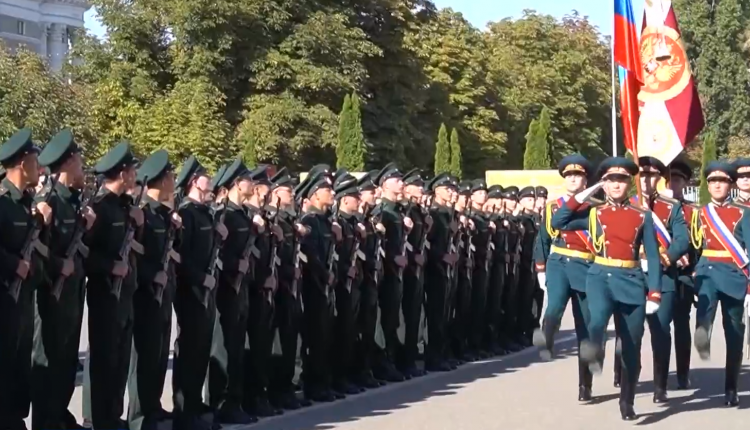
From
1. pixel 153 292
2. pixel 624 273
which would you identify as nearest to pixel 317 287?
pixel 153 292

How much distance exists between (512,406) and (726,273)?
212 centimetres

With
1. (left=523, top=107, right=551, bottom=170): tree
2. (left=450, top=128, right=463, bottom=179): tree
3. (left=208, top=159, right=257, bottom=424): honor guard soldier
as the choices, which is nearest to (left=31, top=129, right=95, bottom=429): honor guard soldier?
(left=208, top=159, right=257, bottom=424): honor guard soldier

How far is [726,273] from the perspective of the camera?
1181 cm

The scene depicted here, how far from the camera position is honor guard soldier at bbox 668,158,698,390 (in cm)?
1246

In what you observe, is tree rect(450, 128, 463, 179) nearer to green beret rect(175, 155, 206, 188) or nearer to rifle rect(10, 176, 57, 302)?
green beret rect(175, 155, 206, 188)

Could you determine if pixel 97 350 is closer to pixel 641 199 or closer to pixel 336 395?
pixel 336 395

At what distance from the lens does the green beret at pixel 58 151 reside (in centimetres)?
948

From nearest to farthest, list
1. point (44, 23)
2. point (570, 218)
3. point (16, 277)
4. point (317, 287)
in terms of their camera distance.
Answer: point (16, 277) < point (570, 218) < point (317, 287) < point (44, 23)

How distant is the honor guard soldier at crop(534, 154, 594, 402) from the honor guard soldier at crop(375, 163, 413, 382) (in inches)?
65.4

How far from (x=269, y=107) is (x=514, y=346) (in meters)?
28.3

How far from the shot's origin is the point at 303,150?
148ft

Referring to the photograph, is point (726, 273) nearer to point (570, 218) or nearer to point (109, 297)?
point (570, 218)

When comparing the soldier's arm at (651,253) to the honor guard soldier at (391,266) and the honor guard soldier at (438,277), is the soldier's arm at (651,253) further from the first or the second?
the honor guard soldier at (438,277)

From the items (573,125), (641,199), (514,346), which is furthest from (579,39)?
(641,199)
